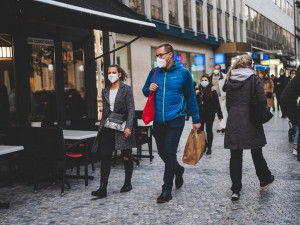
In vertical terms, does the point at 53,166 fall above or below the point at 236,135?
below

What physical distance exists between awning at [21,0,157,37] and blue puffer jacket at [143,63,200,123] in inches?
93.7

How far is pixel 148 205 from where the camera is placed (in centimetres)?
567

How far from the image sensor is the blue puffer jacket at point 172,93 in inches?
228

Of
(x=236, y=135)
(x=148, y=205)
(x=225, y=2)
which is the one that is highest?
(x=225, y=2)

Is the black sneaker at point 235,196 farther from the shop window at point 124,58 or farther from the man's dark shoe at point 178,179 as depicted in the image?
the shop window at point 124,58

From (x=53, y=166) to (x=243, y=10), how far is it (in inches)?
1238

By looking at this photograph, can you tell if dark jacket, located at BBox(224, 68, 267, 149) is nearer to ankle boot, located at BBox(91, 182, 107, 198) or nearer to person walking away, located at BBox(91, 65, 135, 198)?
person walking away, located at BBox(91, 65, 135, 198)

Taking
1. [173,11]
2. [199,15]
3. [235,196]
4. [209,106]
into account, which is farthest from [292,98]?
[199,15]

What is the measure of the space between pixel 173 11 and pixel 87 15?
16.1m

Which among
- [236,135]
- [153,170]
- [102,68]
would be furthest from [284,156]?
[102,68]

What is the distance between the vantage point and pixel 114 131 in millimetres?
6223

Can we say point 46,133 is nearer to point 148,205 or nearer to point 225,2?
point 148,205

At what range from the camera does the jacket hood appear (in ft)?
18.5

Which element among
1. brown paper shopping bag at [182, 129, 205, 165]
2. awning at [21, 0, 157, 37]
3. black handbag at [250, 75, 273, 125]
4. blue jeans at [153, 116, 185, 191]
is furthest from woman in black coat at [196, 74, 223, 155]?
black handbag at [250, 75, 273, 125]
